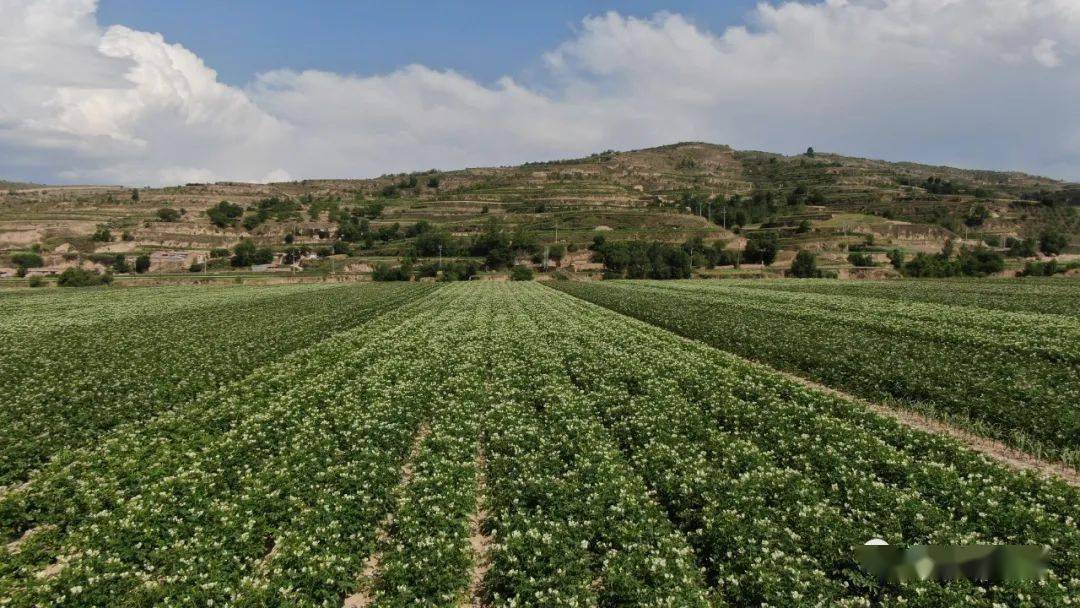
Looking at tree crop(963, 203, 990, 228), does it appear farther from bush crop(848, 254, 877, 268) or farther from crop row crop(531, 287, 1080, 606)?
crop row crop(531, 287, 1080, 606)

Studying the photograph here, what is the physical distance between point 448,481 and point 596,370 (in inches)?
446

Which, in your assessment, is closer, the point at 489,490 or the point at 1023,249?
the point at 489,490

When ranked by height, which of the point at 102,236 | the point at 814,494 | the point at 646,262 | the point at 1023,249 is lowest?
the point at 814,494

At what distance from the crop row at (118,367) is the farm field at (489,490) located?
16cm

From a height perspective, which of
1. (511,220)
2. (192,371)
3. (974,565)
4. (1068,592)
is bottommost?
(192,371)

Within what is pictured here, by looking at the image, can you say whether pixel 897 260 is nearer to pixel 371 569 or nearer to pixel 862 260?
pixel 862 260

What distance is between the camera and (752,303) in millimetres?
49156

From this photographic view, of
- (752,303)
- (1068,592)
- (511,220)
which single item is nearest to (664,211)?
(511,220)

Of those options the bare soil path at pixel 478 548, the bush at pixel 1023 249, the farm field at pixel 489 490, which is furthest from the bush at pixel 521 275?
the bush at pixel 1023 249

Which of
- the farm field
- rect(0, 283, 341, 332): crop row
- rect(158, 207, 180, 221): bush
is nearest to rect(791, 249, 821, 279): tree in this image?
the farm field

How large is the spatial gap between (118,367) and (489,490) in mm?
19496

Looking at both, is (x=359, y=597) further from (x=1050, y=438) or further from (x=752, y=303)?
(x=752, y=303)

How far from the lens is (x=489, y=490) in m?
10.8

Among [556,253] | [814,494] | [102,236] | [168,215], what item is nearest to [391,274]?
[556,253]
